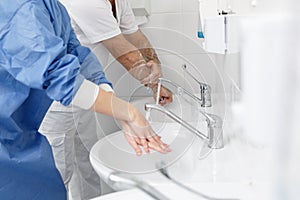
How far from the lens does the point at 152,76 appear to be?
1.18m

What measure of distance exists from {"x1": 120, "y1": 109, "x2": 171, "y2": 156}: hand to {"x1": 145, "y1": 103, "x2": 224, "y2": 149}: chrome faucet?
8 centimetres

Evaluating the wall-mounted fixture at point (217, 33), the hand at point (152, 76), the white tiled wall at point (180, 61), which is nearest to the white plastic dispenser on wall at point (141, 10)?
the white tiled wall at point (180, 61)

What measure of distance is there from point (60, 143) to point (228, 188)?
37.5 inches

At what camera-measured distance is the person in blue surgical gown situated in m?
0.87

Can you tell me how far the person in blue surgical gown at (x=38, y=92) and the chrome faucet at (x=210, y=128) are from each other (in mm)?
85

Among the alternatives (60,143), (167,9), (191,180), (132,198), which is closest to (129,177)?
(132,198)

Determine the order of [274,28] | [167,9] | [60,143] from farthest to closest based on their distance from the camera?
[167,9] → [60,143] → [274,28]

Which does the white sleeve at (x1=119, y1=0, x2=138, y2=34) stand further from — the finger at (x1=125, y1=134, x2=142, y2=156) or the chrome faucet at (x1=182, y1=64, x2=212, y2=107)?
the finger at (x1=125, y1=134, x2=142, y2=156)

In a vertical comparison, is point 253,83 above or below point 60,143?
above

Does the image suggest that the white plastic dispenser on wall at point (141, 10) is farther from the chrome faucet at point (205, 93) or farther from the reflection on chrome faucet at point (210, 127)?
the reflection on chrome faucet at point (210, 127)

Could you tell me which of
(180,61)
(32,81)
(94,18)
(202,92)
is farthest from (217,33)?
(94,18)

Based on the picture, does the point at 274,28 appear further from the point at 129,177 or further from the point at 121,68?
the point at 121,68

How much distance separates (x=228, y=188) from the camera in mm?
696

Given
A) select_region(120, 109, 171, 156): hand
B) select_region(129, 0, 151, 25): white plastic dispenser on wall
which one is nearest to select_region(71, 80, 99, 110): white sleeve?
select_region(120, 109, 171, 156): hand
